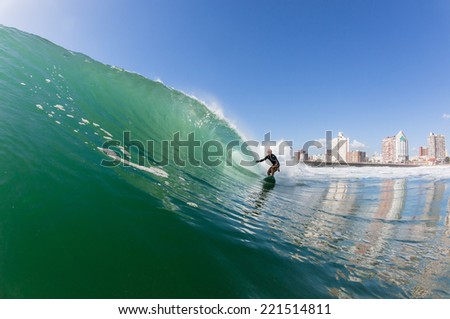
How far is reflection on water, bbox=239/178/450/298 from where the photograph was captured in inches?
113

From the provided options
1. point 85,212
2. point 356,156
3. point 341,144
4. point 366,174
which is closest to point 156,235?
point 85,212

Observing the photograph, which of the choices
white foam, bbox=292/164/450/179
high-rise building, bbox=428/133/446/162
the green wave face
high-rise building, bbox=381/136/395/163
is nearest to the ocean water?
the green wave face

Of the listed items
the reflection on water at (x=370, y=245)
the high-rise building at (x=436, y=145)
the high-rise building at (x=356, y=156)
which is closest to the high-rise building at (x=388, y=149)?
the high-rise building at (x=436, y=145)

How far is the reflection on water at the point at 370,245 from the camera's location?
2883 millimetres

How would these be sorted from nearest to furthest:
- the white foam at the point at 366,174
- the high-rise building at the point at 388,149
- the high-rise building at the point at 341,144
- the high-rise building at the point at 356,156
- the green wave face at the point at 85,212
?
the green wave face at the point at 85,212 → the white foam at the point at 366,174 → the high-rise building at the point at 341,144 → the high-rise building at the point at 356,156 → the high-rise building at the point at 388,149

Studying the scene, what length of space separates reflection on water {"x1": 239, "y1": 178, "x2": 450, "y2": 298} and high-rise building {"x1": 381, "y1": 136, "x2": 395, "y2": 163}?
89.2 meters

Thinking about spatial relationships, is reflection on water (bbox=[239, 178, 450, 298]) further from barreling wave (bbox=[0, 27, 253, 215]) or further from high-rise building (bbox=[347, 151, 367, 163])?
Result: high-rise building (bbox=[347, 151, 367, 163])

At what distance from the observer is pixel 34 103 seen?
704 centimetres

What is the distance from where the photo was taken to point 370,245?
4.30 m

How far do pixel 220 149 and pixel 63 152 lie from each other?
1185 cm

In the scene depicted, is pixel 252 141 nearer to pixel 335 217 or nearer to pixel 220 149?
pixel 220 149

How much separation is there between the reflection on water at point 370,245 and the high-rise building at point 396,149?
85.7 m

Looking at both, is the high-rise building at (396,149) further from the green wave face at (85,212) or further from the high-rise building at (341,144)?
the green wave face at (85,212)

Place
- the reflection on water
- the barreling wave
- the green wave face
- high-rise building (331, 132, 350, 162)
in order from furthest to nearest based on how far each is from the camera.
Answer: high-rise building (331, 132, 350, 162), the barreling wave, the reflection on water, the green wave face
